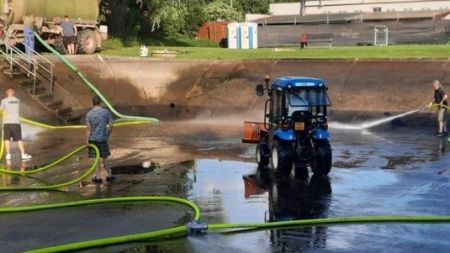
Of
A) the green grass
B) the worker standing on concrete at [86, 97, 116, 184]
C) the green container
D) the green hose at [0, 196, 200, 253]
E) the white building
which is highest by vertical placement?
the white building

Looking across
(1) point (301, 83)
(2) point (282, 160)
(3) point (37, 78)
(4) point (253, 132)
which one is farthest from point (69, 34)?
(2) point (282, 160)

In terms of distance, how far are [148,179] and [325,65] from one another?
16334 millimetres

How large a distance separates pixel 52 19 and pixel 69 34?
44.3 inches

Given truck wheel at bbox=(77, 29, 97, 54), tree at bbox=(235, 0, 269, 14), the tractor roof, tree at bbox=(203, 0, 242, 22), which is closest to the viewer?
the tractor roof

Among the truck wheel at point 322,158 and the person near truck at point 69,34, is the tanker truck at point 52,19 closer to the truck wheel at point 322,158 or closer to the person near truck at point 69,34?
the person near truck at point 69,34

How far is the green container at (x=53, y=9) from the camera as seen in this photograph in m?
31.0

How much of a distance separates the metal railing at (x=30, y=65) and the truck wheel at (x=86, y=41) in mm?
4772

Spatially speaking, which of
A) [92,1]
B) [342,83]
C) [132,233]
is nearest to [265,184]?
[132,233]

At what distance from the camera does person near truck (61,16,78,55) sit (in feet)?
108

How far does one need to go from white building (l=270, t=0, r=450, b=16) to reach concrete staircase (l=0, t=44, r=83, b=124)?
133 ft

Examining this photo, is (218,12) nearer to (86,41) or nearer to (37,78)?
(86,41)

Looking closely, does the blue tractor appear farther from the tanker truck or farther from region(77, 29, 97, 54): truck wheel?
region(77, 29, 97, 54): truck wheel

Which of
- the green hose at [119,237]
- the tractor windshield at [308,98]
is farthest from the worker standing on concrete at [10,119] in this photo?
the tractor windshield at [308,98]

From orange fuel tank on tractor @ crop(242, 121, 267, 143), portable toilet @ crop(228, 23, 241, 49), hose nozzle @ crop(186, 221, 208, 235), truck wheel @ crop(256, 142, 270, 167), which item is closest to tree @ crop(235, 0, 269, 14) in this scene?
portable toilet @ crop(228, 23, 241, 49)
